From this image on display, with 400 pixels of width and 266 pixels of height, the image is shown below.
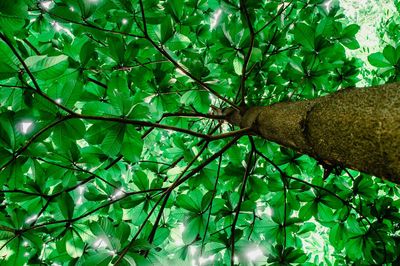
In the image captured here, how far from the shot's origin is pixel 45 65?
0.99 meters

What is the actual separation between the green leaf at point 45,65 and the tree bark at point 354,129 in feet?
2.50

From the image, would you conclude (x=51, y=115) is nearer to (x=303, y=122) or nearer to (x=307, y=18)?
(x=303, y=122)

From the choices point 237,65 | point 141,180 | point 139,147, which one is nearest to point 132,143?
point 139,147

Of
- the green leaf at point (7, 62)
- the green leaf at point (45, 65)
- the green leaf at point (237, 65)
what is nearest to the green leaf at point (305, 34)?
the green leaf at point (237, 65)

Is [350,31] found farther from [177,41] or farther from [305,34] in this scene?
[177,41]

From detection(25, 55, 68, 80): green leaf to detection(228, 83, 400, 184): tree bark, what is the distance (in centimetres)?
76

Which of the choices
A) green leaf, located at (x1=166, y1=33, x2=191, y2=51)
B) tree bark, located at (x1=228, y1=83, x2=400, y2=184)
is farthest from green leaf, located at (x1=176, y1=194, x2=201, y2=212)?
green leaf, located at (x1=166, y1=33, x2=191, y2=51)

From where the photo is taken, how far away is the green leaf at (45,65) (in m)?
0.97

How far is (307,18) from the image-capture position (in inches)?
76.0

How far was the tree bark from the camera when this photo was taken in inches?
20.5

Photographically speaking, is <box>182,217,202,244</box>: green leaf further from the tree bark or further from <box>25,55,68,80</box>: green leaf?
<box>25,55,68,80</box>: green leaf

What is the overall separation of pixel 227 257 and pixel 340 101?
99 cm

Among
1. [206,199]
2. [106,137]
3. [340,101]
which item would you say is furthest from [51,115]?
[340,101]

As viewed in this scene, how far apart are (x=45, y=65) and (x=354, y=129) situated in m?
0.92
